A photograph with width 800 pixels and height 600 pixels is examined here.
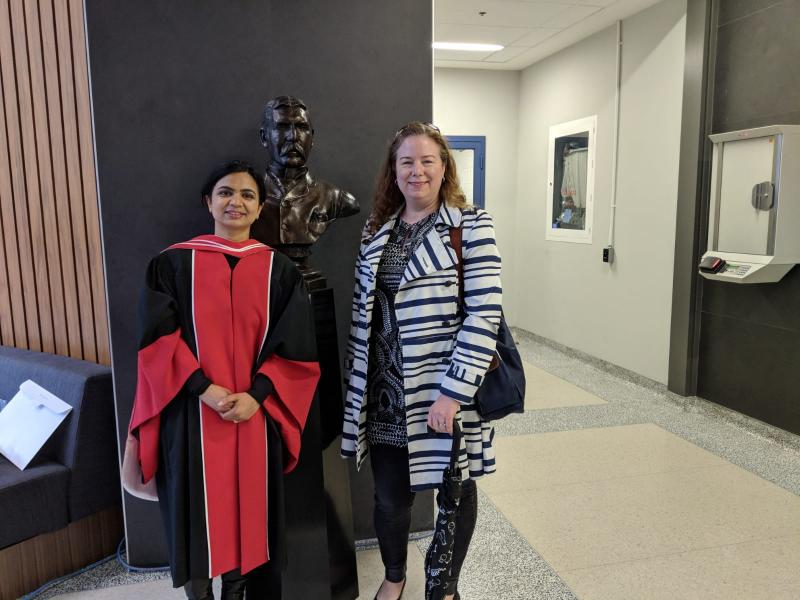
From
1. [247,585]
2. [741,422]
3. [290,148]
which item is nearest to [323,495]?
[247,585]

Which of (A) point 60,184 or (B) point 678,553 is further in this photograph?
(A) point 60,184

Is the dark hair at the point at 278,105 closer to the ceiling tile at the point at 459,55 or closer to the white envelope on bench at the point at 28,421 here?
the white envelope on bench at the point at 28,421

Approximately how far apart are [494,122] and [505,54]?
2.77 ft

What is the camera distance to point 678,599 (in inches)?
85.4

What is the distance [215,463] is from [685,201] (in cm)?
377

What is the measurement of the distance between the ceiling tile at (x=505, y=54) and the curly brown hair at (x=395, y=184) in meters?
4.35

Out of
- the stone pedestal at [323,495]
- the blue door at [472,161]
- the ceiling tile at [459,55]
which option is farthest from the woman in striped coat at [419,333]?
the blue door at [472,161]

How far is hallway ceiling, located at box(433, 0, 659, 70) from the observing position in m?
4.52

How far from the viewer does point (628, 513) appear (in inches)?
110

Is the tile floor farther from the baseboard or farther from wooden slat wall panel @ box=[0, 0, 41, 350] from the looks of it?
wooden slat wall panel @ box=[0, 0, 41, 350]

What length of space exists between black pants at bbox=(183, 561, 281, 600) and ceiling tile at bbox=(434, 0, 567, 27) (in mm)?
3932

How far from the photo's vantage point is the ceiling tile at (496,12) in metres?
4.46

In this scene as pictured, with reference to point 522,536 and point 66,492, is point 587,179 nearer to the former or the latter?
point 522,536

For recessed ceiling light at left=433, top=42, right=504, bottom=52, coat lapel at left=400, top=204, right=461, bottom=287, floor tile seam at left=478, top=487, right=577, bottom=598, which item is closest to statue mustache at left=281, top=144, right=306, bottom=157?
coat lapel at left=400, top=204, right=461, bottom=287
